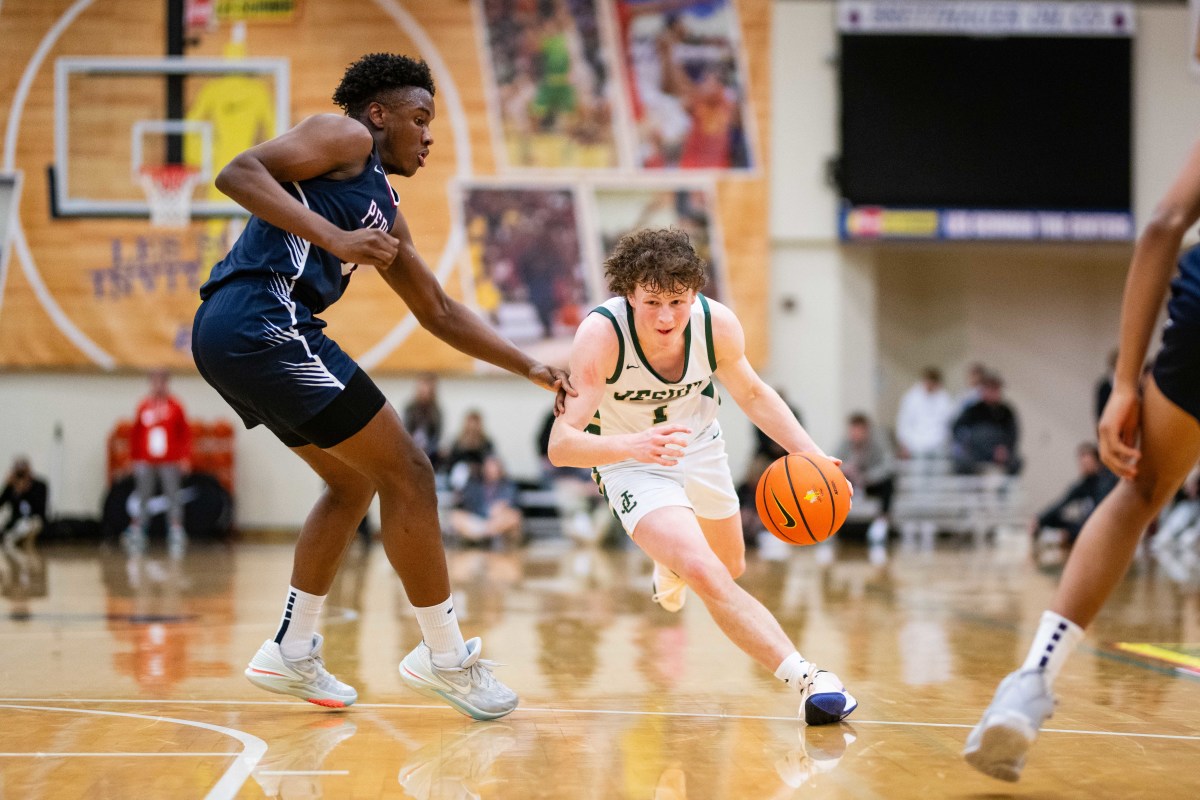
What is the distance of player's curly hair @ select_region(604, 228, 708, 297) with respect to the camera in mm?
3988

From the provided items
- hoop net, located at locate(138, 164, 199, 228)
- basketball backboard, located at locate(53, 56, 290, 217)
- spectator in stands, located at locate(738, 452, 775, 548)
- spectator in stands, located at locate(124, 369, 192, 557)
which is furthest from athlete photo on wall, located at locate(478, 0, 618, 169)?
spectator in stands, located at locate(124, 369, 192, 557)

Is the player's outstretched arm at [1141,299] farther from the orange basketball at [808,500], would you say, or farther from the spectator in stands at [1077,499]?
the spectator in stands at [1077,499]

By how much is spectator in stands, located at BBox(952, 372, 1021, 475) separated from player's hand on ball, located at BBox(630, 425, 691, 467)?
1090 cm

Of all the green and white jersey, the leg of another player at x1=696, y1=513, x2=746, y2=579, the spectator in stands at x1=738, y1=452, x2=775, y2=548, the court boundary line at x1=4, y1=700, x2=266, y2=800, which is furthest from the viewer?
the spectator in stands at x1=738, y1=452, x2=775, y2=548

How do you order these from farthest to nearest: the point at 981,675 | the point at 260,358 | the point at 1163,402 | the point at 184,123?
the point at 184,123
the point at 981,675
the point at 260,358
the point at 1163,402

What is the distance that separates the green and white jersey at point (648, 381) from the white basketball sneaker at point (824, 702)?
90cm

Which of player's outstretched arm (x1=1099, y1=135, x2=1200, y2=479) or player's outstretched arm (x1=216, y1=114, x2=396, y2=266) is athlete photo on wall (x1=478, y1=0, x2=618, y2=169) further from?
player's outstretched arm (x1=1099, y1=135, x2=1200, y2=479)

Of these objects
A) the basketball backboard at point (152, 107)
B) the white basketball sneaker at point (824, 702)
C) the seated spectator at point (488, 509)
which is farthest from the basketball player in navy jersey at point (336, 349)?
the basketball backboard at point (152, 107)

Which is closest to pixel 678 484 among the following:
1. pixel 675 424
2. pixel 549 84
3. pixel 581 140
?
pixel 675 424

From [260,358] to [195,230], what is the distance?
1156cm

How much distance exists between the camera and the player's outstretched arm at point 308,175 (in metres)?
3.54

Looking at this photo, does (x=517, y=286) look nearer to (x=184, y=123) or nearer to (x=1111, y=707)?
(x=184, y=123)

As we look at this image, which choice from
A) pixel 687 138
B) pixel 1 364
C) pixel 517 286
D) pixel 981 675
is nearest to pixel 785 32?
pixel 687 138

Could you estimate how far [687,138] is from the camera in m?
14.8
